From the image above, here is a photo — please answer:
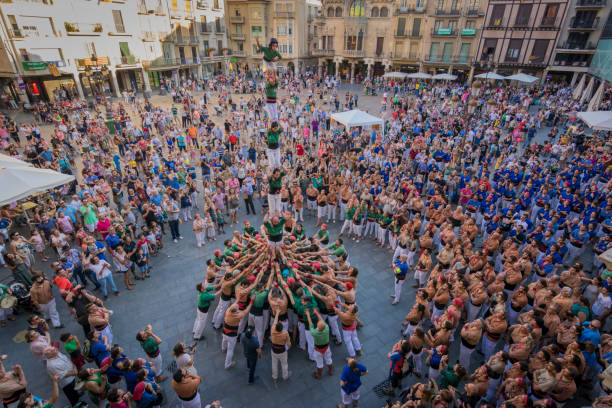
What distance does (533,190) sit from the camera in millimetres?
13047

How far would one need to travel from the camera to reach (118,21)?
32.6 m

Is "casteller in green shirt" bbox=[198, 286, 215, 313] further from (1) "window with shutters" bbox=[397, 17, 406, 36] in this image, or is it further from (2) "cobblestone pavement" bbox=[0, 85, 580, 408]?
(1) "window with shutters" bbox=[397, 17, 406, 36]

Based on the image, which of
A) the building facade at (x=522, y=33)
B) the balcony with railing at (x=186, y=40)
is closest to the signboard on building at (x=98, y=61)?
the balcony with railing at (x=186, y=40)

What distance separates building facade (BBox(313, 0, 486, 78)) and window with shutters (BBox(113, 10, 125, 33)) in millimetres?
26716

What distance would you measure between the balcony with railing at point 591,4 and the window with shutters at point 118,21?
46.0 meters

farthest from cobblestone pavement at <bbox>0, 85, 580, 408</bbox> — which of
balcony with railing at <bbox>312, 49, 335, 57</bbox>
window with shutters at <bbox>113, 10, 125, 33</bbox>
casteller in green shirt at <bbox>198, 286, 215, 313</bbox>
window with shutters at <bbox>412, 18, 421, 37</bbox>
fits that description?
balcony with railing at <bbox>312, 49, 335, 57</bbox>

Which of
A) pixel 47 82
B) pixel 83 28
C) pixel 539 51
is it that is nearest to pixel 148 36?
pixel 83 28

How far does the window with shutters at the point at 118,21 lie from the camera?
32.2m

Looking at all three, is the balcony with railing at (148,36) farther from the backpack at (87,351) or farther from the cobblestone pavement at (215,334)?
the backpack at (87,351)

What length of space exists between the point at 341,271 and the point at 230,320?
3316mm

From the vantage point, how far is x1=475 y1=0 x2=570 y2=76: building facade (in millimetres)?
34562

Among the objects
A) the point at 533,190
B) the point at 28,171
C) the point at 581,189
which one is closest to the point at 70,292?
the point at 28,171

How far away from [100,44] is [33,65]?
6.62 m

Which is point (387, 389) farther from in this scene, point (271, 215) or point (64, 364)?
point (64, 364)
